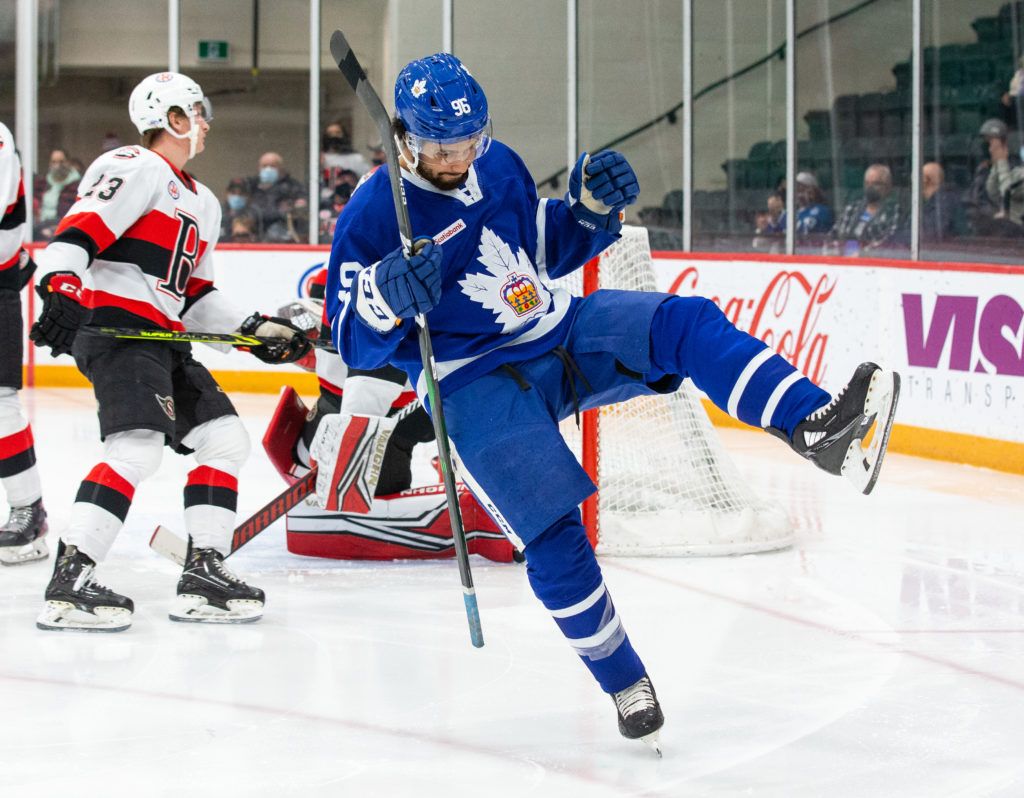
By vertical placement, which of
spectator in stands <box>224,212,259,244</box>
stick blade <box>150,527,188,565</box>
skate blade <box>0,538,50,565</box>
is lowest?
skate blade <box>0,538,50,565</box>

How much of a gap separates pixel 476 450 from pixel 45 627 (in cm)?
133

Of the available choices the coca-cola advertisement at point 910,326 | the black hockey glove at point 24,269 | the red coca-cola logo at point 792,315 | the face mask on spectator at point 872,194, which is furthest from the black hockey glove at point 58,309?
the face mask on spectator at point 872,194

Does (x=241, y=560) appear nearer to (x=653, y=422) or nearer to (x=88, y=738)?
(x=653, y=422)

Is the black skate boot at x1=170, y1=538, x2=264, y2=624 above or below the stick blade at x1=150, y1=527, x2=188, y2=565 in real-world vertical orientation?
below

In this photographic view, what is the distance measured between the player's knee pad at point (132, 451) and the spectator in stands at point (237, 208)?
18.2ft

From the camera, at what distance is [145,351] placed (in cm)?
324

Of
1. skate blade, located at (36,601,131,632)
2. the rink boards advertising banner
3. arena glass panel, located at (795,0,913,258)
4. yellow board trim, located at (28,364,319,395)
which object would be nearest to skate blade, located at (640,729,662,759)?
skate blade, located at (36,601,131,632)

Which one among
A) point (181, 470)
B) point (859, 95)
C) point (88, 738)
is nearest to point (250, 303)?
point (181, 470)

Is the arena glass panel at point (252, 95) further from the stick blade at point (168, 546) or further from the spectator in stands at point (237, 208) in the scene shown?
the stick blade at point (168, 546)

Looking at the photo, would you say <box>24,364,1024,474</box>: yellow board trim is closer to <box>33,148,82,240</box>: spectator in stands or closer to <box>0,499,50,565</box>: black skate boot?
<box>0,499,50,565</box>: black skate boot

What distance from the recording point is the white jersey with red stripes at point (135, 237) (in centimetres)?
314

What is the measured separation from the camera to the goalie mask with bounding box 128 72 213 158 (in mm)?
3314

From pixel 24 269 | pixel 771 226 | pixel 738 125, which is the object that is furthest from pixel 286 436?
pixel 738 125

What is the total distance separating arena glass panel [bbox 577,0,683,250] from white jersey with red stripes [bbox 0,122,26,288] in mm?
4482
